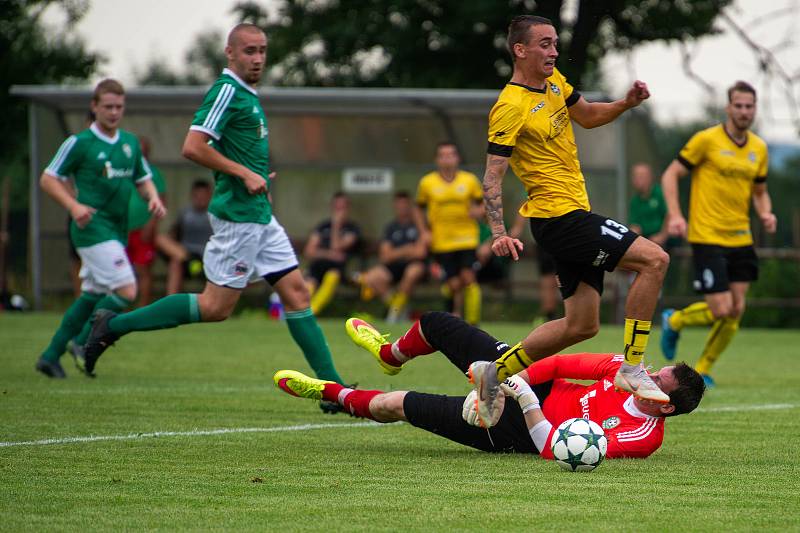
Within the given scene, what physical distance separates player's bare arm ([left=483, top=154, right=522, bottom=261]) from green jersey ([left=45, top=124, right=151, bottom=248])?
450cm

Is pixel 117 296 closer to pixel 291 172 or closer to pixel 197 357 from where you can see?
pixel 197 357

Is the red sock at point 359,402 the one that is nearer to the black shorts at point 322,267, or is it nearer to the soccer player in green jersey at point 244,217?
the soccer player in green jersey at point 244,217

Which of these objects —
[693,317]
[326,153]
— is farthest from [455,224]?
[693,317]

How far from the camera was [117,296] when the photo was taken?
10461mm

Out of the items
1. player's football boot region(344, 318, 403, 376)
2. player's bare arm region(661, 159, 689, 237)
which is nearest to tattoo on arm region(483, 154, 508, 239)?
player's football boot region(344, 318, 403, 376)

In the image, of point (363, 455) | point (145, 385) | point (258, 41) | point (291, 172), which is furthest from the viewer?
point (291, 172)

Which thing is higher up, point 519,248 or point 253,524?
point 519,248

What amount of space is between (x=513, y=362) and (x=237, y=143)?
263 centimetres

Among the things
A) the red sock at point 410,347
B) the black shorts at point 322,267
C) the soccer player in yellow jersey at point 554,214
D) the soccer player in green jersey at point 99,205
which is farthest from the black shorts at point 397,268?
the soccer player in yellow jersey at point 554,214

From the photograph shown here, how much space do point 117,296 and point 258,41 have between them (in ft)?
9.68

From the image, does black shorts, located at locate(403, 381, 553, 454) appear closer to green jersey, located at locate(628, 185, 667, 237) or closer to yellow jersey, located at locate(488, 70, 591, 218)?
yellow jersey, located at locate(488, 70, 591, 218)

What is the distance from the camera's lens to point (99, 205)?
1059 cm

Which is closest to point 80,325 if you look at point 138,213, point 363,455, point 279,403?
point 279,403

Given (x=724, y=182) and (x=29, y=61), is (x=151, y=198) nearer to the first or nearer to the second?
(x=724, y=182)
